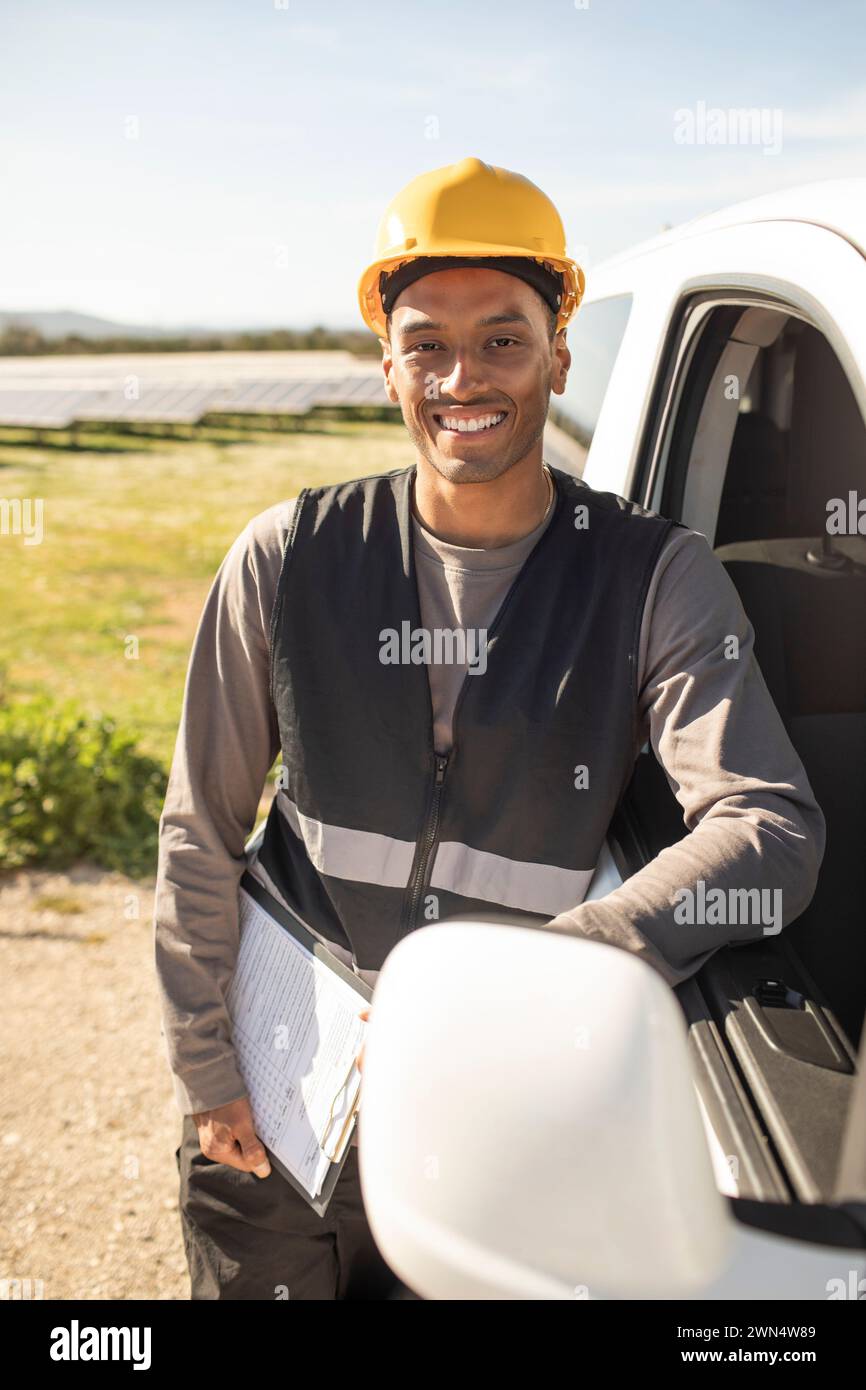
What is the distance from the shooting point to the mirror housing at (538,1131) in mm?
811

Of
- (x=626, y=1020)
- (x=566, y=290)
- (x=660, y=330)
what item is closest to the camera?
(x=626, y=1020)

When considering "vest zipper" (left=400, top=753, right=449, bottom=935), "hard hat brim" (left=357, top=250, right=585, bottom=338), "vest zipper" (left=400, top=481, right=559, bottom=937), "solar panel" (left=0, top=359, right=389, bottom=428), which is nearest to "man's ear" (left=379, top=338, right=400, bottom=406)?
"hard hat brim" (left=357, top=250, right=585, bottom=338)

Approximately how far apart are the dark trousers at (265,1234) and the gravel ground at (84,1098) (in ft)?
2.79

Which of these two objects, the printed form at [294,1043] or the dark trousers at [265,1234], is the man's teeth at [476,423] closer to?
the printed form at [294,1043]

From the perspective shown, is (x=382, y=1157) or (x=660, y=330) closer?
(x=382, y=1157)

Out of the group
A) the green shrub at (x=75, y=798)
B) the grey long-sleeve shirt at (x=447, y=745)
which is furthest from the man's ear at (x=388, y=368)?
the green shrub at (x=75, y=798)

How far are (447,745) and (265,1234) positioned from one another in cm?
97

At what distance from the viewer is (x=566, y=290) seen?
86.4 inches

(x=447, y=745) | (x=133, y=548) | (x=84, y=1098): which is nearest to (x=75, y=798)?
(x=84, y=1098)

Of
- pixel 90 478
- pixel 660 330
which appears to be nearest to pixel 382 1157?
pixel 660 330

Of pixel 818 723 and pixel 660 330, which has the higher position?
pixel 660 330
